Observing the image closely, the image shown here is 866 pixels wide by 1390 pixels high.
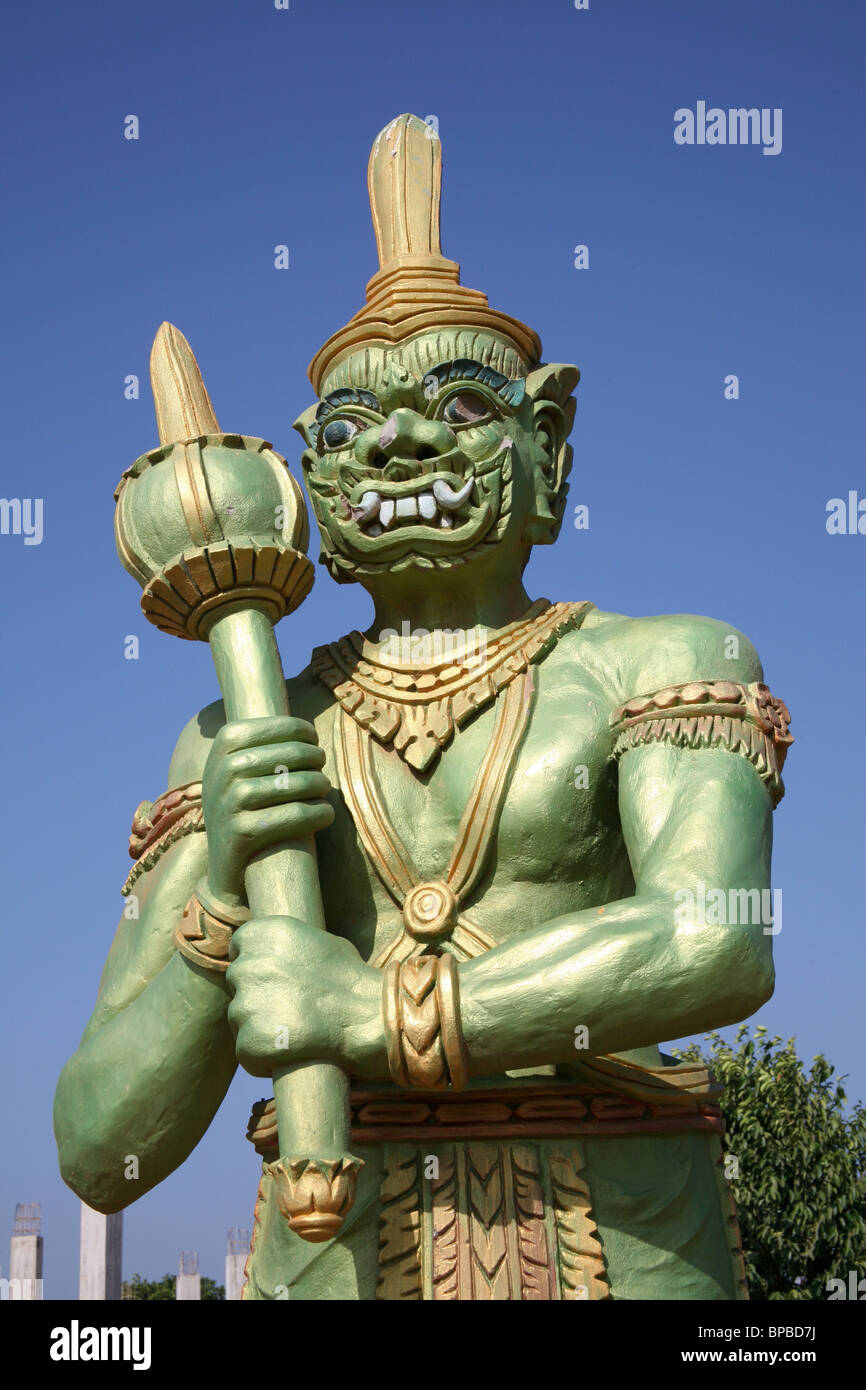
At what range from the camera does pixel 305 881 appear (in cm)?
448

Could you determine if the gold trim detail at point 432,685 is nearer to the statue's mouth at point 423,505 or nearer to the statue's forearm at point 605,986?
the statue's mouth at point 423,505

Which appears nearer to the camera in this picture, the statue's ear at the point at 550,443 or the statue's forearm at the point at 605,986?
the statue's forearm at the point at 605,986

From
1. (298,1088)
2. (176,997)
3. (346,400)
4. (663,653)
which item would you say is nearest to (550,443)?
(346,400)

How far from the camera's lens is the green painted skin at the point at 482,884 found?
415cm

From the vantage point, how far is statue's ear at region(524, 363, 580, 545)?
5.31 m

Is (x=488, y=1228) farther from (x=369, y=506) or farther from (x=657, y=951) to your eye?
(x=369, y=506)

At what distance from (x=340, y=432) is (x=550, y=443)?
0.78 m

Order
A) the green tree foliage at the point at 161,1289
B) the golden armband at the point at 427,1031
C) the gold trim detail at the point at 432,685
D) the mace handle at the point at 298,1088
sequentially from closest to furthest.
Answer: the mace handle at the point at 298,1088
the golden armband at the point at 427,1031
the gold trim detail at the point at 432,685
the green tree foliage at the point at 161,1289

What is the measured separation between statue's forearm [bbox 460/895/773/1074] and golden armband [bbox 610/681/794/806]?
63 cm

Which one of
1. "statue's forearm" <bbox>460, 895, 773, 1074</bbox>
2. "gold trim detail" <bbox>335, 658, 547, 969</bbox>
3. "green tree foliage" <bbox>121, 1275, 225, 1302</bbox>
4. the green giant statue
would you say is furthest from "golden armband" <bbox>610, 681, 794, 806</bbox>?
"green tree foliage" <bbox>121, 1275, 225, 1302</bbox>

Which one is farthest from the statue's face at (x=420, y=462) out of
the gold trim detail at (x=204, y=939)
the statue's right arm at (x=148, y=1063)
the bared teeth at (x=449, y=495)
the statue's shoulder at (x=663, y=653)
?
the gold trim detail at (x=204, y=939)

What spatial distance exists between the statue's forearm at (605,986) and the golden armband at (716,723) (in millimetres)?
631
